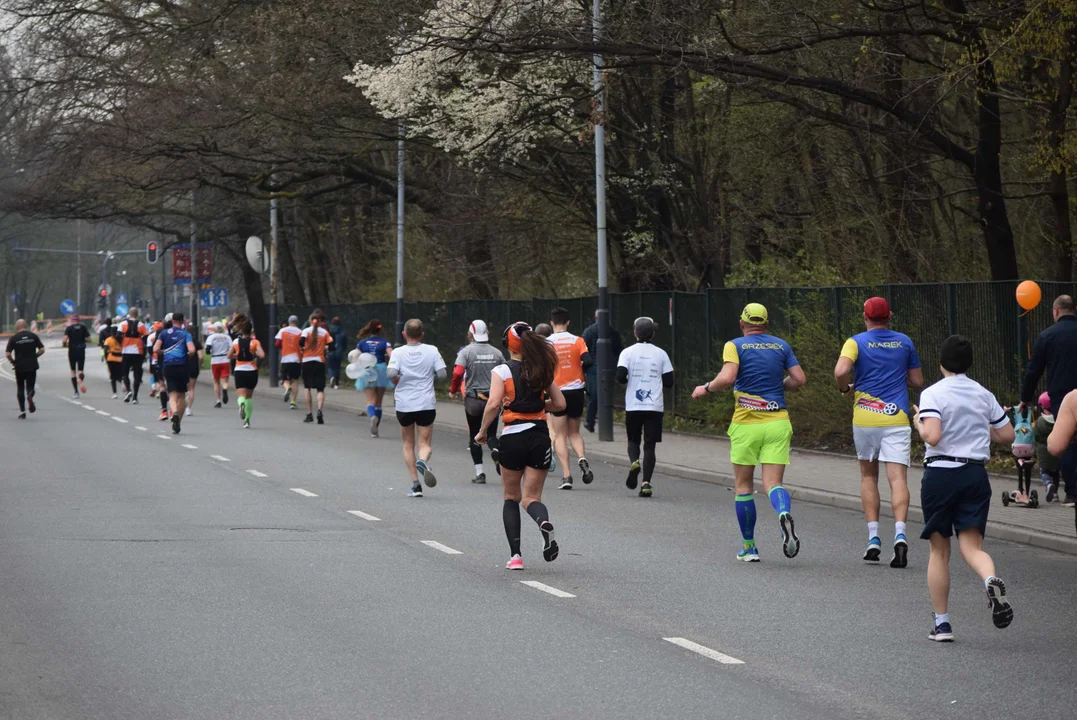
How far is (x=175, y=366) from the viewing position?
23.0 metres

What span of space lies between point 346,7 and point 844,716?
67.5ft

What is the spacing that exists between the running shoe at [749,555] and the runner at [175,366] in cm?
1386

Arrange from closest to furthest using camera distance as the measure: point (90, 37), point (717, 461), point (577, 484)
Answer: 1. point (577, 484)
2. point (717, 461)
3. point (90, 37)

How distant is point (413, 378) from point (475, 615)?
23.2 ft

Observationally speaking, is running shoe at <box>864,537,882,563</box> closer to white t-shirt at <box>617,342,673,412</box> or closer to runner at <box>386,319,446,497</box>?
white t-shirt at <box>617,342,673,412</box>

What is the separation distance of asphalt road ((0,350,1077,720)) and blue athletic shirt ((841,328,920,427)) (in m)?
1.02

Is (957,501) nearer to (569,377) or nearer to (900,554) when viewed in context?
(900,554)

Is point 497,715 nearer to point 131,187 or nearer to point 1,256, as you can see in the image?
point 131,187

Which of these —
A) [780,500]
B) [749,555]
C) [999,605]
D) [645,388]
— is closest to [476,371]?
[645,388]

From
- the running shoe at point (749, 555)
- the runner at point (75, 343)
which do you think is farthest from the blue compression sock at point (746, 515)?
the runner at point (75, 343)

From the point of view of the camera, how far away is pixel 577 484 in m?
16.4

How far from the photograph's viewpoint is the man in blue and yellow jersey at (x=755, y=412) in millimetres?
10531

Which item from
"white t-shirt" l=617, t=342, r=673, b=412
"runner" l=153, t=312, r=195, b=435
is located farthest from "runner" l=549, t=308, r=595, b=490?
"runner" l=153, t=312, r=195, b=435

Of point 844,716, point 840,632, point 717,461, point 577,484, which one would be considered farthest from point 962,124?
point 844,716
